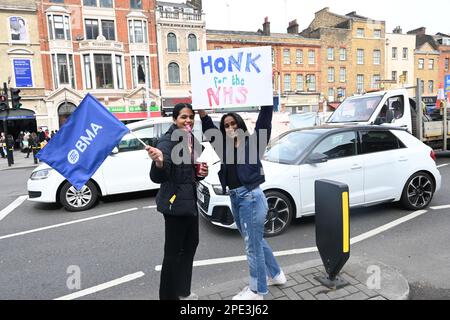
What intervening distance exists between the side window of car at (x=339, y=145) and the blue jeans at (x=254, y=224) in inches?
94.3

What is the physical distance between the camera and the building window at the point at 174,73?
31.4 meters

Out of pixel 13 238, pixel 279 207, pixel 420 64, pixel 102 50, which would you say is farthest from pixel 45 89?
pixel 420 64

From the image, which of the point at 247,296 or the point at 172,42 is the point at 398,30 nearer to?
the point at 172,42

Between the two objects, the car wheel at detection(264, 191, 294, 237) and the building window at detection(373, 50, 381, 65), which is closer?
the car wheel at detection(264, 191, 294, 237)

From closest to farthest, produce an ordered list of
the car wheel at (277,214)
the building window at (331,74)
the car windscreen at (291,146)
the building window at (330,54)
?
the car wheel at (277,214), the car windscreen at (291,146), the building window at (330,54), the building window at (331,74)

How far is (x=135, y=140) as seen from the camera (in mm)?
6957

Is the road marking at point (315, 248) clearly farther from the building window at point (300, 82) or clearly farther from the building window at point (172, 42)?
the building window at point (300, 82)

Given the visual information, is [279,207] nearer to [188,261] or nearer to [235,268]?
[235,268]

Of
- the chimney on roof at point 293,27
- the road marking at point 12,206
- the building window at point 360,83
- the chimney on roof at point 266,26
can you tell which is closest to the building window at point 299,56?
A: the chimney on roof at point 266,26

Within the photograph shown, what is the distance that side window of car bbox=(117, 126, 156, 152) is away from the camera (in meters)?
6.87

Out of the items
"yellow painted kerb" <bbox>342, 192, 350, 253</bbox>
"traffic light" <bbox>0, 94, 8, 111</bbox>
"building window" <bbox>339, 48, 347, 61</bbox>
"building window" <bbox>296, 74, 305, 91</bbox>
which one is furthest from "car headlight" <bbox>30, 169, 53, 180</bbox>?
"building window" <bbox>339, 48, 347, 61</bbox>

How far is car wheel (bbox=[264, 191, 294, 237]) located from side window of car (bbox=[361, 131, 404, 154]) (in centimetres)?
166

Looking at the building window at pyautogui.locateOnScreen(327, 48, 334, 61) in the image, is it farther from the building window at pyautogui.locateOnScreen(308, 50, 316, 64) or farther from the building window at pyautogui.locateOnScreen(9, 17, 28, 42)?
the building window at pyautogui.locateOnScreen(9, 17, 28, 42)

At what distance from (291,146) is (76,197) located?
14.2 ft
